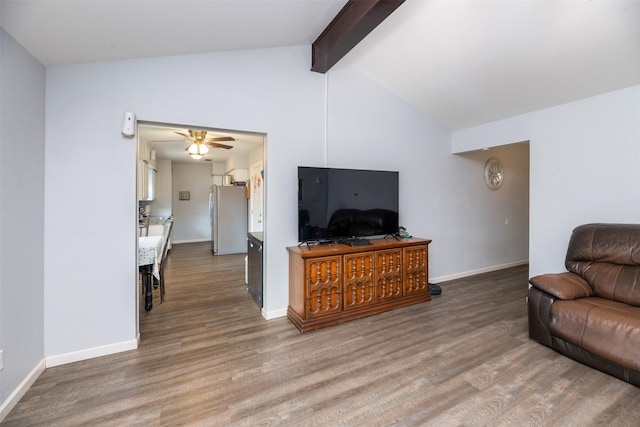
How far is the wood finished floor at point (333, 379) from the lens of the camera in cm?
163

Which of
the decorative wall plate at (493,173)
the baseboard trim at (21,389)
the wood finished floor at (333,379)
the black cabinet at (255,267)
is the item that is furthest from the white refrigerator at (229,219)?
the decorative wall plate at (493,173)

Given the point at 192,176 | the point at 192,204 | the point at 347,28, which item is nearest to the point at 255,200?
the point at 192,204

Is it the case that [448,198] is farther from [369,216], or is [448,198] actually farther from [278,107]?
[278,107]

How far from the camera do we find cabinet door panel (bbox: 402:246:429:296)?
330 cm

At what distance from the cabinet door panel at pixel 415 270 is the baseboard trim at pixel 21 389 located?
333 cm

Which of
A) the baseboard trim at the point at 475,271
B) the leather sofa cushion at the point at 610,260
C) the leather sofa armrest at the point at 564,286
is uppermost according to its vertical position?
the leather sofa cushion at the point at 610,260

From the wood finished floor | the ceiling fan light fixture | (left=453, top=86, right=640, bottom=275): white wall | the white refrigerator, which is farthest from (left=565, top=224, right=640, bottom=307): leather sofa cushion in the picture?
the white refrigerator

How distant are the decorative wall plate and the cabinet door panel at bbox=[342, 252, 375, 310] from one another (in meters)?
3.08

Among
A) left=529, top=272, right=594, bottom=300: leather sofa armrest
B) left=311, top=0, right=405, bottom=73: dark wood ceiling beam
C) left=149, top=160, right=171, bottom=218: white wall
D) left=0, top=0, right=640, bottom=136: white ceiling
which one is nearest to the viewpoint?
left=0, top=0, right=640, bottom=136: white ceiling

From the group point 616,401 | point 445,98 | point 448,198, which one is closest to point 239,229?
point 448,198

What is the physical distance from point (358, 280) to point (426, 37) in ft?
8.27

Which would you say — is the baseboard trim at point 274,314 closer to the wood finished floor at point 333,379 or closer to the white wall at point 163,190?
the wood finished floor at point 333,379

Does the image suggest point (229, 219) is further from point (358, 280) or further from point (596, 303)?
point (596, 303)

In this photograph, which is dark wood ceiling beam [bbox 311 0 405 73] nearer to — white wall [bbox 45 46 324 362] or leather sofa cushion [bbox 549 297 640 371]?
white wall [bbox 45 46 324 362]
